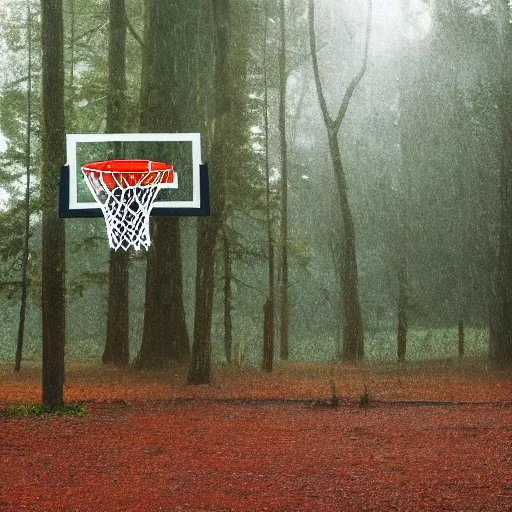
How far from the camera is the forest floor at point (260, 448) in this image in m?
7.74

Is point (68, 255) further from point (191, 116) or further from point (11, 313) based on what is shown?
point (191, 116)

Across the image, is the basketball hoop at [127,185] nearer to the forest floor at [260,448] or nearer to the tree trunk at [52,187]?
the tree trunk at [52,187]

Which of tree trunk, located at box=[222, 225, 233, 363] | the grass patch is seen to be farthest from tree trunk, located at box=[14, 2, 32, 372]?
the grass patch

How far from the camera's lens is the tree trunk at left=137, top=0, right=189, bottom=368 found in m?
19.8

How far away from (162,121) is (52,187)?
6.51m

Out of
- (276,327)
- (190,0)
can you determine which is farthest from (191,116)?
(276,327)

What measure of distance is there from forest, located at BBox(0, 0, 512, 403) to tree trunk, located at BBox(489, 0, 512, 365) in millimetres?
46

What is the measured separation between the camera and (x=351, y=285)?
2584cm

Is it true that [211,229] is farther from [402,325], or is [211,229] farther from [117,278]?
[402,325]

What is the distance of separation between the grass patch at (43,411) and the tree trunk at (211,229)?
3.78 metres

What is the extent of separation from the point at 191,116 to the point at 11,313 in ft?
116

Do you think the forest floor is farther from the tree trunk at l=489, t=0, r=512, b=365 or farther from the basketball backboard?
the basketball backboard

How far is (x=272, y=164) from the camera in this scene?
99.8 feet

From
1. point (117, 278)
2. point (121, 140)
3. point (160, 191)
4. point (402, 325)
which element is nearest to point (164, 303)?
point (117, 278)
